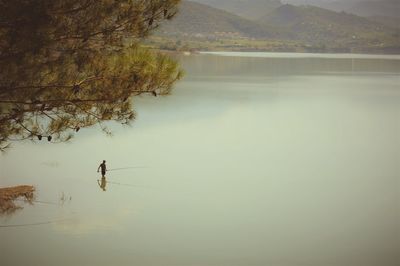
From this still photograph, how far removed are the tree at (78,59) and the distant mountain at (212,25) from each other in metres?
146

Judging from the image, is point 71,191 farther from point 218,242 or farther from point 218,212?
point 218,242

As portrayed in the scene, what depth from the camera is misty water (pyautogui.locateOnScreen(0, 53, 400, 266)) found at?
359 inches

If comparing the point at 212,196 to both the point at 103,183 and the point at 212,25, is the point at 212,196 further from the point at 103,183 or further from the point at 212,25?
the point at 212,25

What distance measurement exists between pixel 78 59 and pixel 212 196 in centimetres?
603

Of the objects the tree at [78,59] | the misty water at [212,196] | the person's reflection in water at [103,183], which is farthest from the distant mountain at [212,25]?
the tree at [78,59]

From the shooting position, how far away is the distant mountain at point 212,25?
161375mm

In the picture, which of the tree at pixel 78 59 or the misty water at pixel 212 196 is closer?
the tree at pixel 78 59

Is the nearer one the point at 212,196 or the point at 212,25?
the point at 212,196

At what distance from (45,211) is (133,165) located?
4.91 meters

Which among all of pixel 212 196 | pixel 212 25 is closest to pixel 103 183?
pixel 212 196

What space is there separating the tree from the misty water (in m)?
2.32

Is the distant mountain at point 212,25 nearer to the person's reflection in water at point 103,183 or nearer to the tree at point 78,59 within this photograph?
the person's reflection in water at point 103,183

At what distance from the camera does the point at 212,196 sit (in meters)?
12.4

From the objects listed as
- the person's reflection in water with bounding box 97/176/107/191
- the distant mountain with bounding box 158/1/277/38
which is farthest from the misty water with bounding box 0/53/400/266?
the distant mountain with bounding box 158/1/277/38
